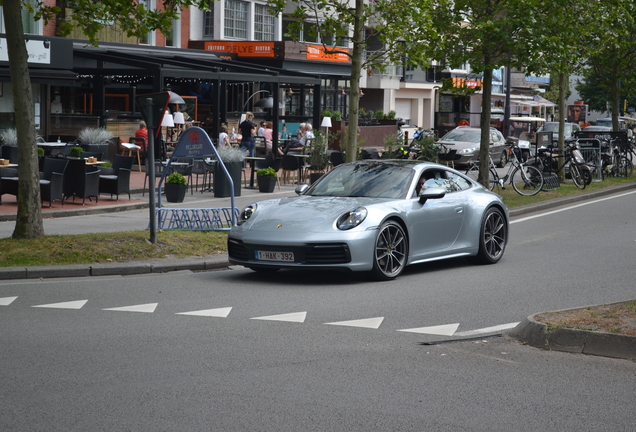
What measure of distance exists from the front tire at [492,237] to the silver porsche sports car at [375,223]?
0.01m

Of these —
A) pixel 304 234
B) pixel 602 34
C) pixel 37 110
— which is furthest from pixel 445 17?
pixel 37 110

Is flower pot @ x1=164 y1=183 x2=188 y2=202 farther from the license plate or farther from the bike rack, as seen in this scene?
the license plate

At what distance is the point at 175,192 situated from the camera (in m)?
20.5

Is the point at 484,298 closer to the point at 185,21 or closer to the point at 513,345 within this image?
the point at 513,345

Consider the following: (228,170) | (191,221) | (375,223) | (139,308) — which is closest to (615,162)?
(228,170)

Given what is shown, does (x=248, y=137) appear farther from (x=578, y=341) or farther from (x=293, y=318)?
(x=578, y=341)

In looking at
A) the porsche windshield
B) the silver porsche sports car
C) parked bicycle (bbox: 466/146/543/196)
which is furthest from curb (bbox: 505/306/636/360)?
parked bicycle (bbox: 466/146/543/196)

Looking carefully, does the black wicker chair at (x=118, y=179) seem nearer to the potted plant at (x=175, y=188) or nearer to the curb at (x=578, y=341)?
the potted plant at (x=175, y=188)

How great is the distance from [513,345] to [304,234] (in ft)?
11.5

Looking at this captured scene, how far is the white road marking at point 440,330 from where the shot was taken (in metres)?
8.05

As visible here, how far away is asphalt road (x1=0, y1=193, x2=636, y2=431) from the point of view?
5496 mm

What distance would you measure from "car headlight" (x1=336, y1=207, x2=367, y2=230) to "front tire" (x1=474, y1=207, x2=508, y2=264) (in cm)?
238

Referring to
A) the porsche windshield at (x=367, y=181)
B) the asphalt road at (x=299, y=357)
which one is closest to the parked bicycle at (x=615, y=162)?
the asphalt road at (x=299, y=357)

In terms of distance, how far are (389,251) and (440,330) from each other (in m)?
2.93
